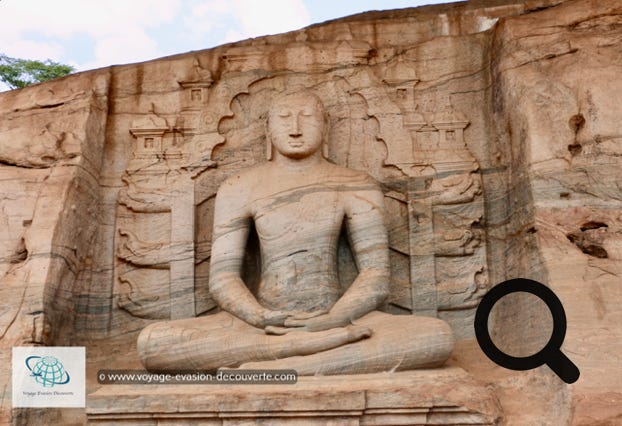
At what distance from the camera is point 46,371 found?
6.56 meters

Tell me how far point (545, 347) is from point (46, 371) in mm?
3420

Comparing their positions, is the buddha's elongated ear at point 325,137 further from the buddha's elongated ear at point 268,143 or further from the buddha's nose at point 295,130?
the buddha's elongated ear at point 268,143

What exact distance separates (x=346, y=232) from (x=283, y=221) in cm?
52

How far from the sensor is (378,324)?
642 centimetres

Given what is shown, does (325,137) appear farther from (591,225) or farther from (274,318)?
(591,225)

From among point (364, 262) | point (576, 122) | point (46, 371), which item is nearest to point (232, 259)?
point (364, 262)

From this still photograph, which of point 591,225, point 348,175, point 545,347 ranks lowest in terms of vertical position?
point 545,347

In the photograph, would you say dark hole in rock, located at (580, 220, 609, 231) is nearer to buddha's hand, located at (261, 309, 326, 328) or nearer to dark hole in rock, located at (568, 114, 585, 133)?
dark hole in rock, located at (568, 114, 585, 133)

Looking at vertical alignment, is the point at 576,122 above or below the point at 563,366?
above

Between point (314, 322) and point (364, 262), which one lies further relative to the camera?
point (364, 262)

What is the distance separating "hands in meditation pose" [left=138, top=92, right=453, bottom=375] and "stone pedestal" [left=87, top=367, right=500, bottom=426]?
1.21ft

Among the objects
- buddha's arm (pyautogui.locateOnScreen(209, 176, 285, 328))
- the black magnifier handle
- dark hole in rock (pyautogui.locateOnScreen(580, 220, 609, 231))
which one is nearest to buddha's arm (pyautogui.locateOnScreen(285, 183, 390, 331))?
buddha's arm (pyautogui.locateOnScreen(209, 176, 285, 328))

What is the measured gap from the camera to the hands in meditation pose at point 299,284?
616 centimetres

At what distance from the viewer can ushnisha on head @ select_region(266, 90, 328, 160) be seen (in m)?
7.46
